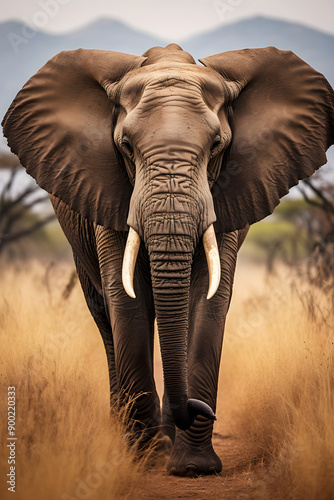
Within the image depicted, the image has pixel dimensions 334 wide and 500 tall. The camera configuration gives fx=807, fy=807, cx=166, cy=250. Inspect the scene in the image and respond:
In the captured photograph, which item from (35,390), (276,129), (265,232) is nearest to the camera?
(35,390)

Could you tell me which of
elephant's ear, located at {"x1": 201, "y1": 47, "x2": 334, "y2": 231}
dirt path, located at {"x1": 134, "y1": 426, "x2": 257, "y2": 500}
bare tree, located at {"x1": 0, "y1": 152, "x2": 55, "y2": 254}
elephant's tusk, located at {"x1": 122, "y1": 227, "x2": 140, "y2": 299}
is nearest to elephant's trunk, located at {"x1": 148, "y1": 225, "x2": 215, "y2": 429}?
elephant's tusk, located at {"x1": 122, "y1": 227, "x2": 140, "y2": 299}

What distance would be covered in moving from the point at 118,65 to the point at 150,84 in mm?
536

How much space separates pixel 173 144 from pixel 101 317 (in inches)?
117

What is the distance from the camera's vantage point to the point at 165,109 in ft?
16.1

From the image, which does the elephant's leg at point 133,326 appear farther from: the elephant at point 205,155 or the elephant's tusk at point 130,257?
the elephant's tusk at point 130,257

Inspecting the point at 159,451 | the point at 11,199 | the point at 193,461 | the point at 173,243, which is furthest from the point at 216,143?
the point at 11,199

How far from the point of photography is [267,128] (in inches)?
224

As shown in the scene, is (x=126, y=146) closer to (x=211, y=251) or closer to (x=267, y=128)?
(x=211, y=251)

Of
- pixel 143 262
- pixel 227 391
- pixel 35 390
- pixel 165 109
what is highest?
pixel 165 109

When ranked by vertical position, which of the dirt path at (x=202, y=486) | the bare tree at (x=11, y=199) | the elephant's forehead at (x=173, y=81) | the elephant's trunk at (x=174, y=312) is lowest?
the bare tree at (x=11, y=199)

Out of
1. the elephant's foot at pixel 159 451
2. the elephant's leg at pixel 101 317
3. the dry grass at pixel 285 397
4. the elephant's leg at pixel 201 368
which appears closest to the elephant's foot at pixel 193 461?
the elephant's leg at pixel 201 368

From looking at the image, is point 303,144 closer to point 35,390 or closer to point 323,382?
point 323,382

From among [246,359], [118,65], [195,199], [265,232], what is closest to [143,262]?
[195,199]

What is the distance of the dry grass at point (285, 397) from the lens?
503 centimetres
